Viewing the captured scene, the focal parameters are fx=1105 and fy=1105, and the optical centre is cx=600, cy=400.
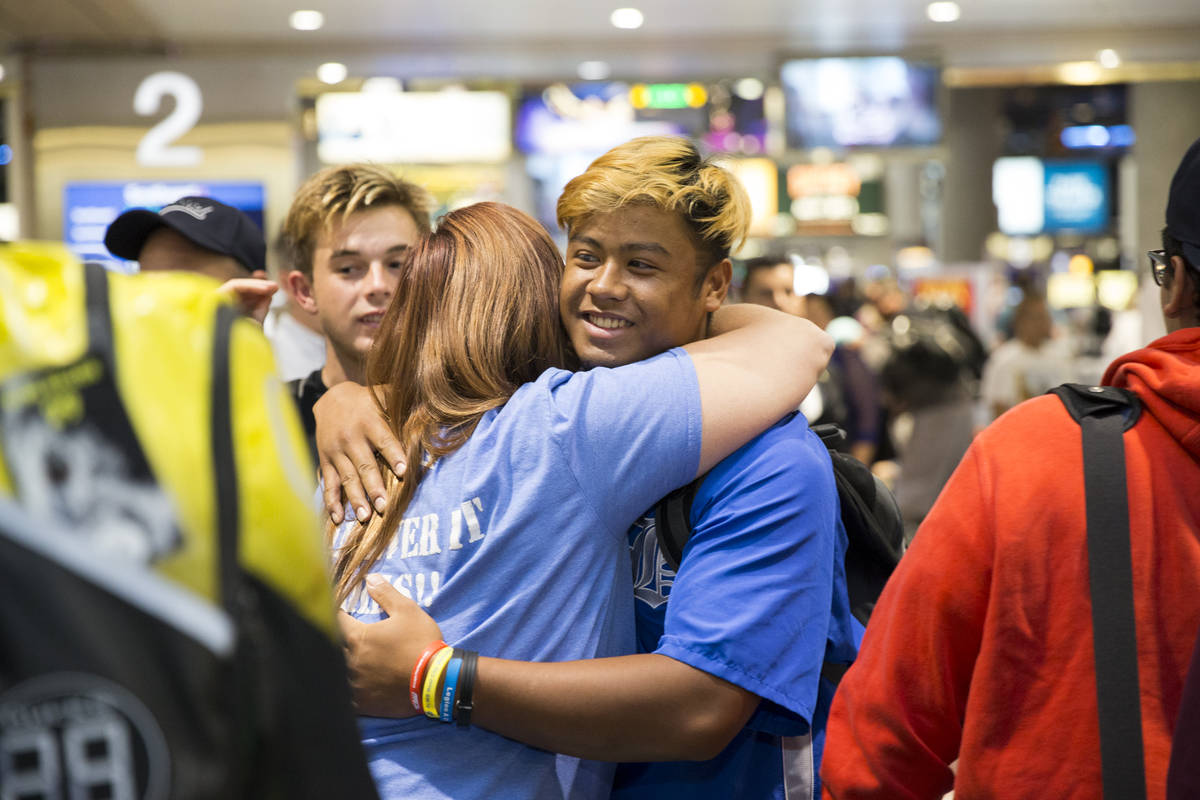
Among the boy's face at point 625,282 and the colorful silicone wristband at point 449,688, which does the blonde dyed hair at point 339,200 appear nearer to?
the boy's face at point 625,282

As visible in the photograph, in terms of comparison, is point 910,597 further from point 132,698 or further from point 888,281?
point 888,281

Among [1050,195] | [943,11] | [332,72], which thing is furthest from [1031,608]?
[1050,195]

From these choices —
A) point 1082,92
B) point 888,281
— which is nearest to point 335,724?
point 888,281

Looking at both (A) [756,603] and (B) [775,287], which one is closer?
(A) [756,603]

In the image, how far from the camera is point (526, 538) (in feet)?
4.76

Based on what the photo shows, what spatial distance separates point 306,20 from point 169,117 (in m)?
1.26

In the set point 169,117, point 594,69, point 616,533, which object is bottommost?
point 616,533

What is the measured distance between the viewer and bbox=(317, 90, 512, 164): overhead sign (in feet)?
23.8

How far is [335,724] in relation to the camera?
0.77 metres

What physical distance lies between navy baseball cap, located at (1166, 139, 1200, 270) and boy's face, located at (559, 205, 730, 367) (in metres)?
0.70

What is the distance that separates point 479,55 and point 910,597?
6.86m

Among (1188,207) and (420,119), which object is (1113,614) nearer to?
(1188,207)

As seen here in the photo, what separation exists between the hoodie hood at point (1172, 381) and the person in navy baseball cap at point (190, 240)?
6.48 ft

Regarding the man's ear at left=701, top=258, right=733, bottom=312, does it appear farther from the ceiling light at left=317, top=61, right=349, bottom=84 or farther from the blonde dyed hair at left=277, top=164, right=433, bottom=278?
the ceiling light at left=317, top=61, right=349, bottom=84
